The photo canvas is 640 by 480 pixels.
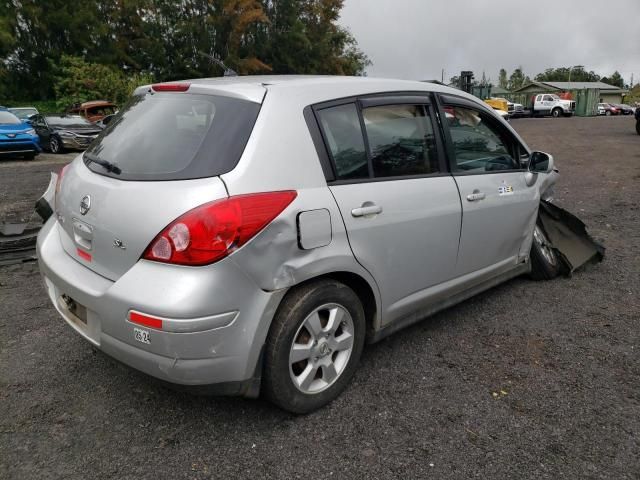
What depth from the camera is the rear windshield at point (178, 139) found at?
7.47ft

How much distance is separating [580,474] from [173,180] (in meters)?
2.17

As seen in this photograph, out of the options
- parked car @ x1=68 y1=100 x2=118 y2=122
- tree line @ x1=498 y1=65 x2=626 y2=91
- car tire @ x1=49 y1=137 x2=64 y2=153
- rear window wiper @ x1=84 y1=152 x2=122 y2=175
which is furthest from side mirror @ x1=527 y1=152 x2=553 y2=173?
tree line @ x1=498 y1=65 x2=626 y2=91

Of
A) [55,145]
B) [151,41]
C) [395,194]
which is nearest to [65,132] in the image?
[55,145]

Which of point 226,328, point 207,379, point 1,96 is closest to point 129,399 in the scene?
point 207,379

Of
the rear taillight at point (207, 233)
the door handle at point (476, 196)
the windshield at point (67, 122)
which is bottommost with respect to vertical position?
the windshield at point (67, 122)

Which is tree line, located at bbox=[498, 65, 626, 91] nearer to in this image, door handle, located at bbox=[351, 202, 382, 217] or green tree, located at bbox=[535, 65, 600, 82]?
green tree, located at bbox=[535, 65, 600, 82]

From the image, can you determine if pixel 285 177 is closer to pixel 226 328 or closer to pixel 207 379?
pixel 226 328

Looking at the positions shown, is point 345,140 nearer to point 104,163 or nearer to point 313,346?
point 313,346

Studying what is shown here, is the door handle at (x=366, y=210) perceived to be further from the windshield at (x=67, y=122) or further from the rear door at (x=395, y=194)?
the windshield at (x=67, y=122)

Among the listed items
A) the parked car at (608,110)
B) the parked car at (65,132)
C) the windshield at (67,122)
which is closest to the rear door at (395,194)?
the parked car at (65,132)

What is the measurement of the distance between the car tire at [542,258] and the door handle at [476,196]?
45.5 inches

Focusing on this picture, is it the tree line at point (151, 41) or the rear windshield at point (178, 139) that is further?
the tree line at point (151, 41)

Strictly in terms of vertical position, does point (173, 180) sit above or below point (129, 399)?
above

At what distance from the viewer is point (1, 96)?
106ft
